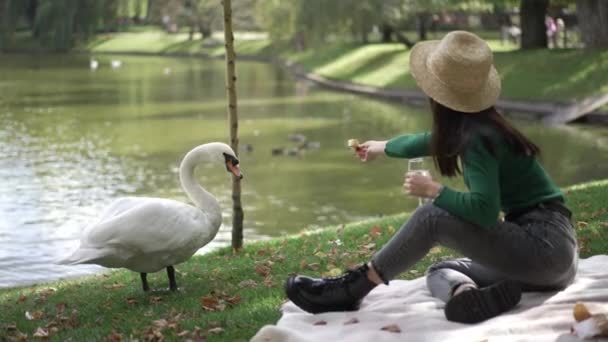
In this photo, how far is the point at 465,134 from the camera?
4.95 m

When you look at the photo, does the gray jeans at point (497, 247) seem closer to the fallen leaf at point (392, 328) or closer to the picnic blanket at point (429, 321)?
the picnic blanket at point (429, 321)

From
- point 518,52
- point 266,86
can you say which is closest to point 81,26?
point 266,86

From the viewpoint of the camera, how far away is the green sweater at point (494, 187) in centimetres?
484

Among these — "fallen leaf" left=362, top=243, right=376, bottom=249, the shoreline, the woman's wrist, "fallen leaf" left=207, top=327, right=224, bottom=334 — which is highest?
the woman's wrist

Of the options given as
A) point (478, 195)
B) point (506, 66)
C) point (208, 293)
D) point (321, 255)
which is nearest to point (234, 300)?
point (208, 293)

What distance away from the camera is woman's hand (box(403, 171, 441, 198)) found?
4836 mm

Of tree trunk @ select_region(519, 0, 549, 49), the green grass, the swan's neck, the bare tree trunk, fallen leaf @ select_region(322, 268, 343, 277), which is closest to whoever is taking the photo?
the swan's neck

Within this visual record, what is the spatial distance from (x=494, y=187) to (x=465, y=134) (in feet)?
0.98

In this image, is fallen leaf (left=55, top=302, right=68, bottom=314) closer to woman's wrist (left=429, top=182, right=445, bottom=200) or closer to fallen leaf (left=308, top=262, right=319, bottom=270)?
fallen leaf (left=308, top=262, right=319, bottom=270)

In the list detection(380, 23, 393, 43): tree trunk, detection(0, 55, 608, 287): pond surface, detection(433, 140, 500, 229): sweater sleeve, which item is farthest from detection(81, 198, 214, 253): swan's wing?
detection(380, 23, 393, 43): tree trunk

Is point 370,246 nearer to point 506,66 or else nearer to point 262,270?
point 262,270

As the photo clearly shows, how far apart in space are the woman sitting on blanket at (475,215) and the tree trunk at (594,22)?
24.1 meters

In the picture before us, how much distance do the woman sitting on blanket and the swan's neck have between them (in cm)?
164

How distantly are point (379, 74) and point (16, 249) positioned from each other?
24841mm
